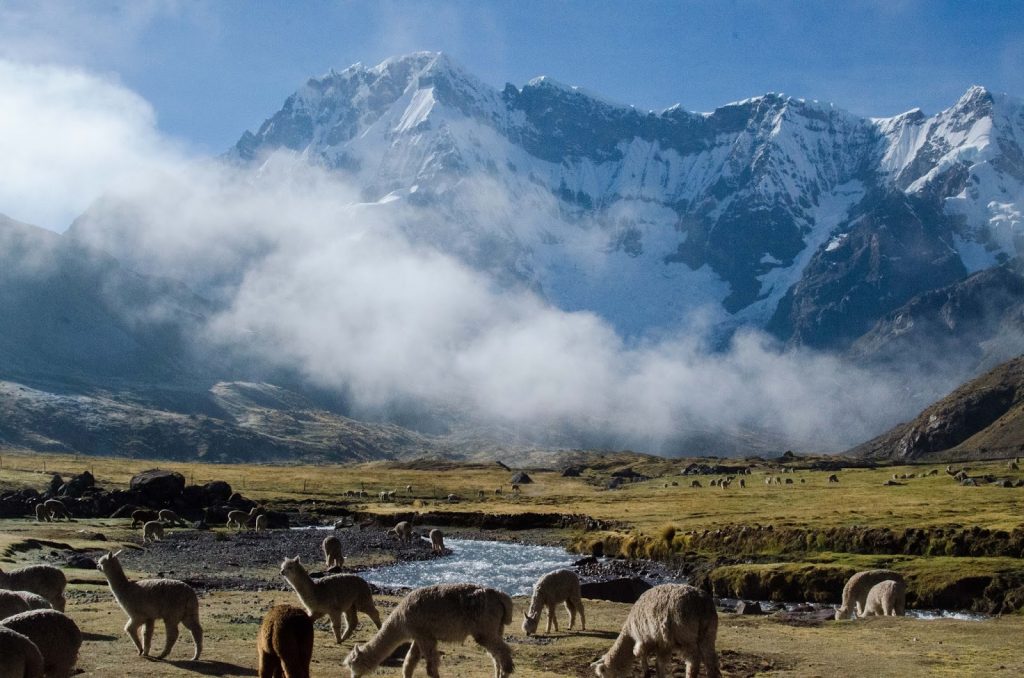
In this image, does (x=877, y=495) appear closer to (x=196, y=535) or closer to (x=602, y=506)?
(x=602, y=506)

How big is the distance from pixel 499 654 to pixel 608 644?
716 cm

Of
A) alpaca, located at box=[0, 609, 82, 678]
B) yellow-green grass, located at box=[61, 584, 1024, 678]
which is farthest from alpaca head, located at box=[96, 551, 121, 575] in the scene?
alpaca, located at box=[0, 609, 82, 678]

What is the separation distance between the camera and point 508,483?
504 ft

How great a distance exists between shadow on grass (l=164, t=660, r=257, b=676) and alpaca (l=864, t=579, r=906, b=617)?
80.0ft

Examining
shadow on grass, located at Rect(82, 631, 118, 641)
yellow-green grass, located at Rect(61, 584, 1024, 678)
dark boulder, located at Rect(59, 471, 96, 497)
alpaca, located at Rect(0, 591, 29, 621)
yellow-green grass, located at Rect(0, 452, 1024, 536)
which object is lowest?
shadow on grass, located at Rect(82, 631, 118, 641)

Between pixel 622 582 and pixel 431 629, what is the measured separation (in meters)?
21.2

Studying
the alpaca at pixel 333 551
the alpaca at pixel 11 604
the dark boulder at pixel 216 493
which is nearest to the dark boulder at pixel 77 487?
the dark boulder at pixel 216 493

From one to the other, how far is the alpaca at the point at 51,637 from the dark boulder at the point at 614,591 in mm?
26058

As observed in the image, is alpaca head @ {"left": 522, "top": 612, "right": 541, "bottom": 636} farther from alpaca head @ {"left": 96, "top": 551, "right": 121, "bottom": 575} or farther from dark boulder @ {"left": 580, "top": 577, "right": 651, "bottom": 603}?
alpaca head @ {"left": 96, "top": 551, "right": 121, "bottom": 575}

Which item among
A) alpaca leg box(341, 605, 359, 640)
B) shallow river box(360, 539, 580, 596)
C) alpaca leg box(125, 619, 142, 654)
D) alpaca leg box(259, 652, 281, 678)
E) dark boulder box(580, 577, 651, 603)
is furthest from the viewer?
shallow river box(360, 539, 580, 596)

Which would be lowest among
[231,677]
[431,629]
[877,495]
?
[231,677]

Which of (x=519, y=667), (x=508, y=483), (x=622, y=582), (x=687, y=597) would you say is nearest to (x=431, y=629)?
(x=519, y=667)

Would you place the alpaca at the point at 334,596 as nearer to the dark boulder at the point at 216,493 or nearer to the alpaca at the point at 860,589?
the alpaca at the point at 860,589

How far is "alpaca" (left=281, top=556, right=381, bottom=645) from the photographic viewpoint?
25.8 meters
